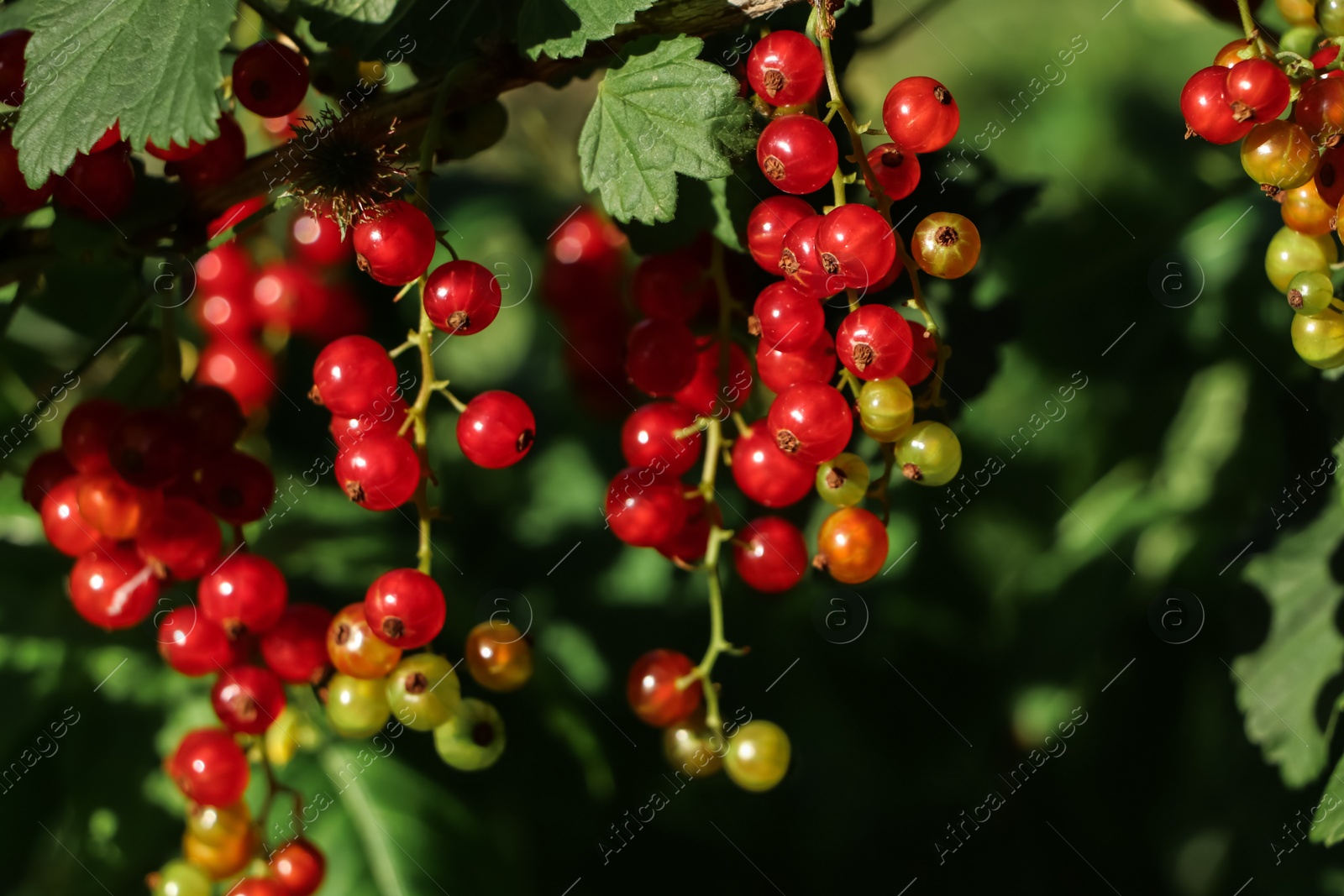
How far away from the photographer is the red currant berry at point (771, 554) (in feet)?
1.64

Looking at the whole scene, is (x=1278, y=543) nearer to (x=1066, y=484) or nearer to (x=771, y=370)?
(x=1066, y=484)

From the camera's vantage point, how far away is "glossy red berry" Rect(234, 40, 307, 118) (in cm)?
46

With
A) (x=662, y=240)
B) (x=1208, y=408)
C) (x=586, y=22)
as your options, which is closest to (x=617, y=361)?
(x=662, y=240)

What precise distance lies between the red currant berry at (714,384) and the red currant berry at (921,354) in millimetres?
87

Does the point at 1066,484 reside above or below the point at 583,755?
above

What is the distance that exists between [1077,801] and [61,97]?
2.30 feet

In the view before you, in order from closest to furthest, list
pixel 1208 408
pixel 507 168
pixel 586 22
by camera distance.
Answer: pixel 586 22 < pixel 1208 408 < pixel 507 168

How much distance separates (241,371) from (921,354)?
577 mm

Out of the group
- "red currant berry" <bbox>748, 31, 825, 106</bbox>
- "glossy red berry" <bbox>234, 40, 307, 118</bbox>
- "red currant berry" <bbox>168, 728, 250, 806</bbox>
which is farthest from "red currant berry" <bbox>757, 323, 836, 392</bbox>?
"red currant berry" <bbox>168, 728, 250, 806</bbox>

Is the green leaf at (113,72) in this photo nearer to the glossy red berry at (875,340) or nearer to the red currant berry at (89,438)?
the red currant berry at (89,438)

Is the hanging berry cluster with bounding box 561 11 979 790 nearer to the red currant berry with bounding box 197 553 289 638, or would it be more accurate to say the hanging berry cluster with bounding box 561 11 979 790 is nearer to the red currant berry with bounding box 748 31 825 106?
the red currant berry with bounding box 748 31 825 106

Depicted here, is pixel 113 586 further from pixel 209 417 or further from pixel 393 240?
pixel 393 240

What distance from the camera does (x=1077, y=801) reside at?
67cm

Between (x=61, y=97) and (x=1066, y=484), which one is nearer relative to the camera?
(x=61, y=97)
